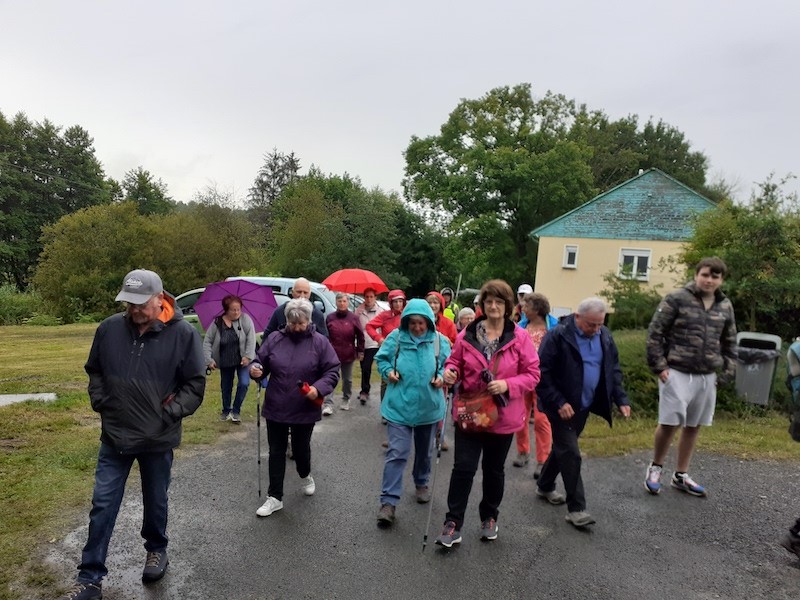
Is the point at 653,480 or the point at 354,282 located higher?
the point at 354,282

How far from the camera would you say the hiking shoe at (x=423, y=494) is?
15.5 feet

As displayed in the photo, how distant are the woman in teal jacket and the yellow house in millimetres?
23681

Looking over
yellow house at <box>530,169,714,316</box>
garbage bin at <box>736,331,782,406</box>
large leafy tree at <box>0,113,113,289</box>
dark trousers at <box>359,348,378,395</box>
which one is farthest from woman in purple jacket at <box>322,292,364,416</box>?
large leafy tree at <box>0,113,113,289</box>

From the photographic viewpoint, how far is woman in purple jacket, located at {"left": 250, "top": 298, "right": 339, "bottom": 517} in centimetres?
431

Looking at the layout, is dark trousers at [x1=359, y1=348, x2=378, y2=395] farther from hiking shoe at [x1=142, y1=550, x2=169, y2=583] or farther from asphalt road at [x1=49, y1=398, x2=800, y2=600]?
hiking shoe at [x1=142, y1=550, x2=169, y2=583]

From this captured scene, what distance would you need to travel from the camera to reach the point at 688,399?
4758 millimetres

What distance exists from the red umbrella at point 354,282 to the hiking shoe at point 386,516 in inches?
188

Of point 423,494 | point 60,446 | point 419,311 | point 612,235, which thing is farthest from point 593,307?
point 612,235

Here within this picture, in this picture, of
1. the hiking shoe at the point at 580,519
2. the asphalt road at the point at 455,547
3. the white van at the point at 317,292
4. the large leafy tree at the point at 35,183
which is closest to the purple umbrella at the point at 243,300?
the asphalt road at the point at 455,547

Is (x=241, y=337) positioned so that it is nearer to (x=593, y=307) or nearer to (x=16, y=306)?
(x=593, y=307)

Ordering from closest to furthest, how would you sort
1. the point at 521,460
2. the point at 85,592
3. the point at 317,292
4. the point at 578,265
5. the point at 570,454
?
the point at 85,592 → the point at 570,454 → the point at 521,460 → the point at 317,292 → the point at 578,265

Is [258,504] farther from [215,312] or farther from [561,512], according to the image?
[215,312]

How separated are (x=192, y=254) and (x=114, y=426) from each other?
26.6 m

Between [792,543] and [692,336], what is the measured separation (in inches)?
66.0
